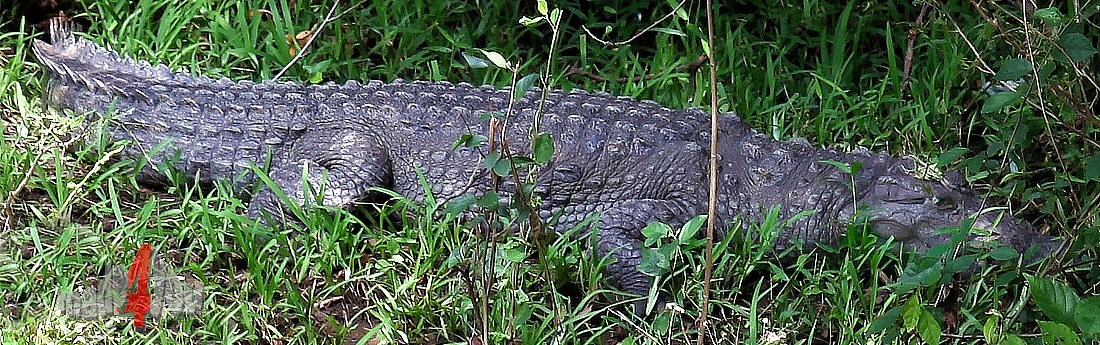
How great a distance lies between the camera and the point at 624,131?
3.99 metres

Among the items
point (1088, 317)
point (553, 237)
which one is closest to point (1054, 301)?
point (1088, 317)

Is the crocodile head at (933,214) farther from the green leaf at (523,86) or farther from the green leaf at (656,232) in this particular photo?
the green leaf at (523,86)

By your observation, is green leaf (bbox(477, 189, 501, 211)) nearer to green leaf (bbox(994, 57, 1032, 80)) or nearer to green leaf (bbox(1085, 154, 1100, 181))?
green leaf (bbox(994, 57, 1032, 80))

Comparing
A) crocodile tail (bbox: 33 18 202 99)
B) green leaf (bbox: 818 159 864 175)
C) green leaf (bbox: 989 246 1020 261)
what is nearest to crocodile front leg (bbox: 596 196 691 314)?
green leaf (bbox: 818 159 864 175)

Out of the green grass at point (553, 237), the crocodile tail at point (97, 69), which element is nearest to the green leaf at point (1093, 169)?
the green grass at point (553, 237)

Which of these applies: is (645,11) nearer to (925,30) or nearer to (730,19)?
(730,19)

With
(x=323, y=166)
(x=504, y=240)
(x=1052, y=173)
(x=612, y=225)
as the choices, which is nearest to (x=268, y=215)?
(x=323, y=166)

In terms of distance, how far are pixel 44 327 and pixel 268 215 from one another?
794mm

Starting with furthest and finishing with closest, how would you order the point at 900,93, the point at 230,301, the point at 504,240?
the point at 900,93 < the point at 504,240 < the point at 230,301

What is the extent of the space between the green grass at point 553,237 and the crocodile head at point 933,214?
8 cm

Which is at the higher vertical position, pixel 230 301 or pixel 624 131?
pixel 624 131

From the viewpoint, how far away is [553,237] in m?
3.78

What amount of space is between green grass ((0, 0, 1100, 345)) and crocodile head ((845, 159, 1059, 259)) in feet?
0.27

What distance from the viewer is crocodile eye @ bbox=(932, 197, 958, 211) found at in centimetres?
365
